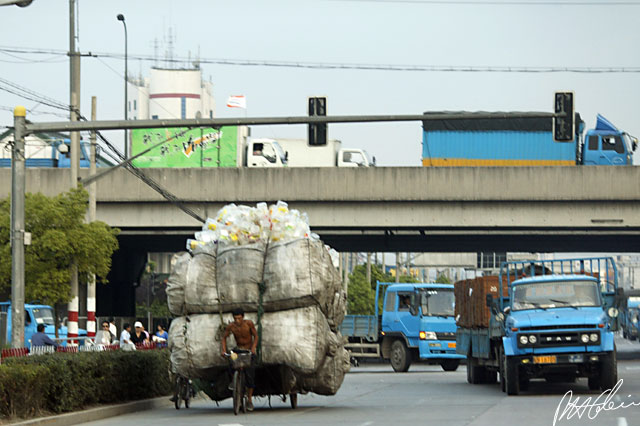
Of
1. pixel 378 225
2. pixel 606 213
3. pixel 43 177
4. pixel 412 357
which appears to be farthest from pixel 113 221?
pixel 606 213

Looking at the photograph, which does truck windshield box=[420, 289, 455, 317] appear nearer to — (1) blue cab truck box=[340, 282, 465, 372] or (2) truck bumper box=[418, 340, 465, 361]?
(1) blue cab truck box=[340, 282, 465, 372]

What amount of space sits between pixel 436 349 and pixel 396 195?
8070mm

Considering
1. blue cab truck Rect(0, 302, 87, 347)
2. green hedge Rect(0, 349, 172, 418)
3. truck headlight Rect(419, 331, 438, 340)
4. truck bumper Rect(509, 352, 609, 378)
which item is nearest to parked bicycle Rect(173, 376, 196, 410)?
green hedge Rect(0, 349, 172, 418)

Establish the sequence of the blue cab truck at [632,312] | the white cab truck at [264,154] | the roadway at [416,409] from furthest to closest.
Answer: the blue cab truck at [632,312], the white cab truck at [264,154], the roadway at [416,409]

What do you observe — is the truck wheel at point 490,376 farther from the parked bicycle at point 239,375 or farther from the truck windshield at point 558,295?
the parked bicycle at point 239,375

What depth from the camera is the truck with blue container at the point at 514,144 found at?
170ft

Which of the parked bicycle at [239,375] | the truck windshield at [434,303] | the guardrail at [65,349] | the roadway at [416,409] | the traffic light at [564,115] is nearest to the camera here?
the roadway at [416,409]

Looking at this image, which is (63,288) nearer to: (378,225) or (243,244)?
(378,225)

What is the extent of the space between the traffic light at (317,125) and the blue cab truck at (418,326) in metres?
14.9

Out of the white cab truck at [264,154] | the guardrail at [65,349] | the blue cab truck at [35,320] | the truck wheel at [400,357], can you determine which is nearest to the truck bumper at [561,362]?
the guardrail at [65,349]

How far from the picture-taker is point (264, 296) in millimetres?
18500

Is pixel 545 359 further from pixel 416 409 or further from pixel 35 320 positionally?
pixel 35 320

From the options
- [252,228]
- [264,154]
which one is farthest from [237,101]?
[252,228]

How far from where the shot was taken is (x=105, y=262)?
37719mm
